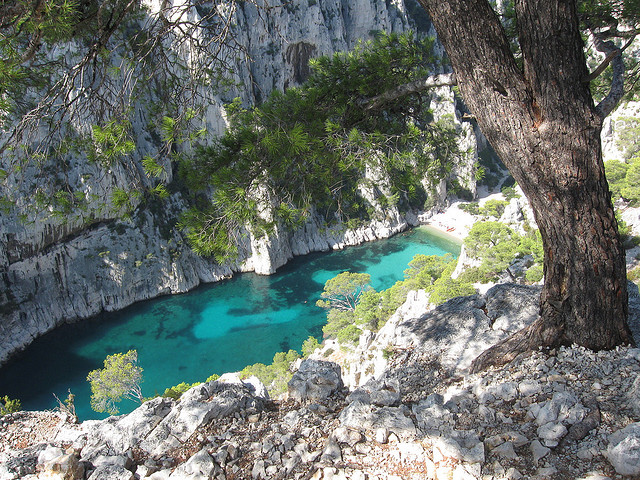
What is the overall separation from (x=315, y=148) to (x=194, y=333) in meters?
18.7

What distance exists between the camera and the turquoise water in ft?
53.4

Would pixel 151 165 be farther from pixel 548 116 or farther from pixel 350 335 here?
pixel 350 335

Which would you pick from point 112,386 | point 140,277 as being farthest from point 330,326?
point 140,277

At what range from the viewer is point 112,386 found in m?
13.1

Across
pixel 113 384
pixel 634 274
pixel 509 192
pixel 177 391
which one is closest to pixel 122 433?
pixel 177 391

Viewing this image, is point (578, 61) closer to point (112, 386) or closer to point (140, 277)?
point (112, 386)

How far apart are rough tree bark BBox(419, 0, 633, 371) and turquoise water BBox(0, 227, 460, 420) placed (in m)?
15.6

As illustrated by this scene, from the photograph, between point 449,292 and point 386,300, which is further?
point 386,300

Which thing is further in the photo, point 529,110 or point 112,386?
point 112,386

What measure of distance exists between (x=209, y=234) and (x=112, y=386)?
13.0m

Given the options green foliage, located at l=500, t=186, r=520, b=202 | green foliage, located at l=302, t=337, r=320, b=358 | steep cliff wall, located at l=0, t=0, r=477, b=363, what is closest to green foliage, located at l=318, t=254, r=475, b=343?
green foliage, located at l=302, t=337, r=320, b=358

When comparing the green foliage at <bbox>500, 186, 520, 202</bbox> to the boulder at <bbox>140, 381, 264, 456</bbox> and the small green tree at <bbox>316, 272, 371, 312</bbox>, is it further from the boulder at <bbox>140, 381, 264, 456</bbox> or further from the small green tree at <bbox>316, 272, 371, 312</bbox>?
the boulder at <bbox>140, 381, 264, 456</bbox>

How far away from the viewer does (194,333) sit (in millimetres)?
19516

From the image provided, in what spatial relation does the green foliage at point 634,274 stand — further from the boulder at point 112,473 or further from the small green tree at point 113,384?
the small green tree at point 113,384
